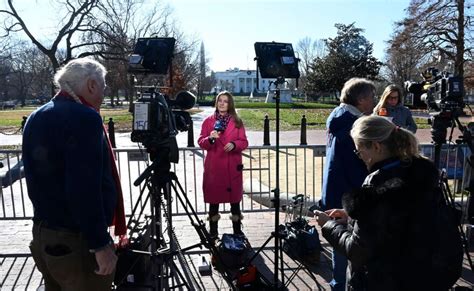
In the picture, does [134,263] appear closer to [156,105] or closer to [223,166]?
[156,105]

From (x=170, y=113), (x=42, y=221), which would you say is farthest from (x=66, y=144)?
(x=170, y=113)

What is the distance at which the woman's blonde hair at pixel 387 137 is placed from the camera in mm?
2041

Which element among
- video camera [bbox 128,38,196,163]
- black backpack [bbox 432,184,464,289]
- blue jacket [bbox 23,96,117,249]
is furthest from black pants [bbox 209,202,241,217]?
black backpack [bbox 432,184,464,289]

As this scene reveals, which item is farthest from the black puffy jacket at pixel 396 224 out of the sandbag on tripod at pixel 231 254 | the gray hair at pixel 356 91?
the sandbag on tripod at pixel 231 254

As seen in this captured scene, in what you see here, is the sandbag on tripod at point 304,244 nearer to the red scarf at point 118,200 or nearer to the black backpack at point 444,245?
the red scarf at point 118,200

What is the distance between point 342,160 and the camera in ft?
10.5

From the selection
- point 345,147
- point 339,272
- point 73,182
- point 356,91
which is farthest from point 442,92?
point 73,182

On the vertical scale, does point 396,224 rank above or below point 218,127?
below

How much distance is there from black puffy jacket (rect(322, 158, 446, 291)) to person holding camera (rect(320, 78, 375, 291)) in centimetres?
112

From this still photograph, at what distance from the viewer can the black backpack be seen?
1893 millimetres

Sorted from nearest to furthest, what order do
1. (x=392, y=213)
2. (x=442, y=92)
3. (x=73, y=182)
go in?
(x=392, y=213), (x=73, y=182), (x=442, y=92)

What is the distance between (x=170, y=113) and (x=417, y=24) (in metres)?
29.4

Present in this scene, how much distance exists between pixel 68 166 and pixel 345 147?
2.06 metres

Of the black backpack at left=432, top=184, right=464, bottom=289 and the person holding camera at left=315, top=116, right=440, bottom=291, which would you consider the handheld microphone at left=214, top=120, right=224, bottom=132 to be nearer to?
the person holding camera at left=315, top=116, right=440, bottom=291
